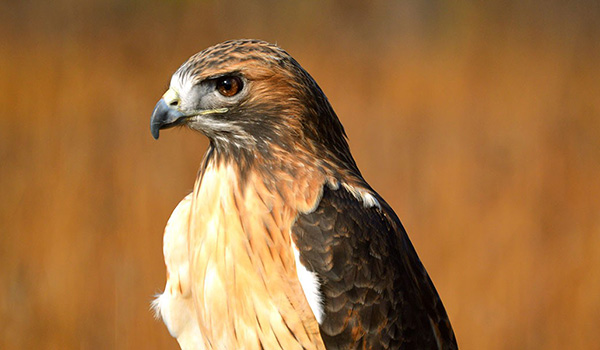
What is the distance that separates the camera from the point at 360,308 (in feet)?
5.61

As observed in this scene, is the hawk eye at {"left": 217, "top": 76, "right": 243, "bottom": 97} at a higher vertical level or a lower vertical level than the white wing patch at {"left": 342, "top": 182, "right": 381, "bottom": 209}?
higher

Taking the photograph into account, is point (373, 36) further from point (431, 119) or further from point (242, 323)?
point (242, 323)

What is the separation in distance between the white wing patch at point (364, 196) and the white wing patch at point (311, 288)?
0.74 ft

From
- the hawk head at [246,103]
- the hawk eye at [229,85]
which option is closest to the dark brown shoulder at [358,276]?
the hawk head at [246,103]

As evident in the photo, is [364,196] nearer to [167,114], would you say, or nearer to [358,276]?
[358,276]

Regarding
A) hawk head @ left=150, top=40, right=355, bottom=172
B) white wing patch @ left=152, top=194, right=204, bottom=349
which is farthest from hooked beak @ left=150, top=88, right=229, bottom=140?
white wing patch @ left=152, top=194, right=204, bottom=349

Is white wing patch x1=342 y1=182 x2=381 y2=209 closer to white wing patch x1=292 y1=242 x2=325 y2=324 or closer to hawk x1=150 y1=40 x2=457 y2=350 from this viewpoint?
hawk x1=150 y1=40 x2=457 y2=350

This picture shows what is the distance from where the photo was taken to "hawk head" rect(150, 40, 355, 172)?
172cm

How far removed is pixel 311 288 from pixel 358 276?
0.13 meters

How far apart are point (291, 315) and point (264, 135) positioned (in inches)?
19.6

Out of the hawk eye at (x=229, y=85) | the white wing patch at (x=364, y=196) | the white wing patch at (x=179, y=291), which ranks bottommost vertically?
the white wing patch at (x=179, y=291)

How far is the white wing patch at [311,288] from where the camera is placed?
5.45ft

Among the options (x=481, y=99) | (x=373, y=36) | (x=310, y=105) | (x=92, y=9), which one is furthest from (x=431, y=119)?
(x=310, y=105)

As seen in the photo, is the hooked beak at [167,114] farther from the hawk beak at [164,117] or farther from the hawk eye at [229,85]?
the hawk eye at [229,85]
